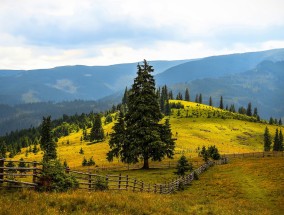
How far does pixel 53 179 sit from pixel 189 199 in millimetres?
12904

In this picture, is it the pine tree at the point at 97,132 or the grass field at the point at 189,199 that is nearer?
the grass field at the point at 189,199

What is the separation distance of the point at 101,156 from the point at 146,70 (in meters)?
49.5

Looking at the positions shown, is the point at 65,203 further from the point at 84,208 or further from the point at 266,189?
the point at 266,189

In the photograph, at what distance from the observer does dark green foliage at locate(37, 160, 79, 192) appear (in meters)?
18.4

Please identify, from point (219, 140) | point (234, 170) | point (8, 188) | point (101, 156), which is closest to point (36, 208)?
point (8, 188)

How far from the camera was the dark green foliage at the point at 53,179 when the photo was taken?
60.5 ft

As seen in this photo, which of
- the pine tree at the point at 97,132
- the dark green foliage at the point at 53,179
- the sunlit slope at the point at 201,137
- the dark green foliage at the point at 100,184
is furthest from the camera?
the pine tree at the point at 97,132

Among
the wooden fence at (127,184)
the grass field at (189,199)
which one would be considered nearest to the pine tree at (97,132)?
the wooden fence at (127,184)

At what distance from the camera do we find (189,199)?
90.1ft

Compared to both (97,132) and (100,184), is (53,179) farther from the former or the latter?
(97,132)

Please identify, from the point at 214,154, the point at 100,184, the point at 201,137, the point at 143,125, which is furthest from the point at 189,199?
the point at 201,137

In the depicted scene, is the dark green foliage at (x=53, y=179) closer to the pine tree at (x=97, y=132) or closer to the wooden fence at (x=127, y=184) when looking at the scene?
the wooden fence at (x=127, y=184)

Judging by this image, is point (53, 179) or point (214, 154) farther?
point (214, 154)

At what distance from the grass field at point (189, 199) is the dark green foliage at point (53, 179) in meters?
1.15
